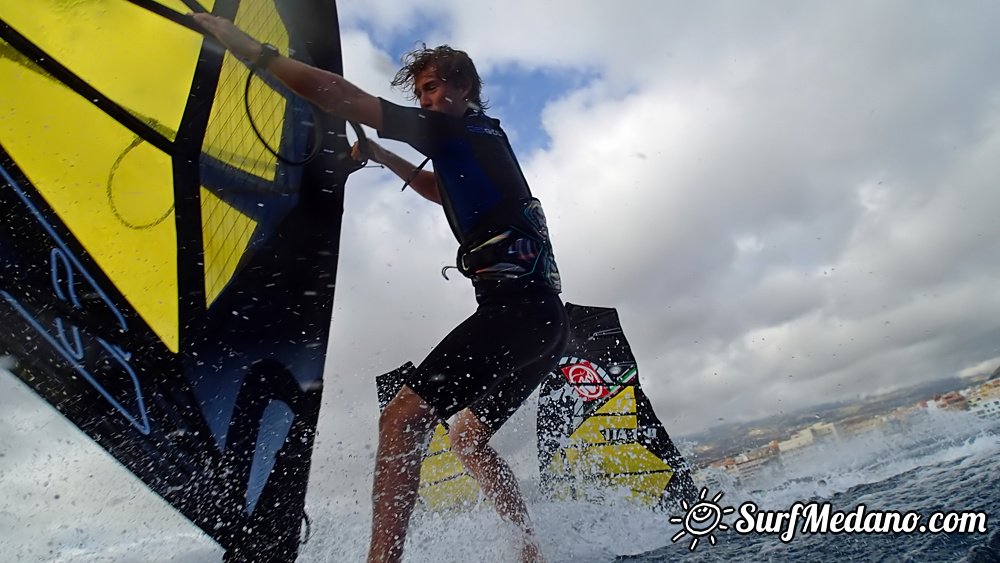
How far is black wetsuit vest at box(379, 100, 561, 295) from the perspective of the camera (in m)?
1.48

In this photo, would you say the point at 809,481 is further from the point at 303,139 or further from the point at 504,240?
the point at 303,139

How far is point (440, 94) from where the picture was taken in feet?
5.87

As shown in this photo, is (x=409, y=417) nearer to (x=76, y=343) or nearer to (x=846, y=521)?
(x=846, y=521)

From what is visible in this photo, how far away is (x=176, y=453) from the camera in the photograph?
7.77 feet

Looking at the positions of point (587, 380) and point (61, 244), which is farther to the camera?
point (587, 380)

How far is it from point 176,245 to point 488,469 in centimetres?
192

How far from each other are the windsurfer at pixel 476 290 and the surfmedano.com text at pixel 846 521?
2.08 ft

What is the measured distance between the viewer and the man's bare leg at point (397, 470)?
1.27m

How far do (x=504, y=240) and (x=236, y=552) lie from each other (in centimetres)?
179

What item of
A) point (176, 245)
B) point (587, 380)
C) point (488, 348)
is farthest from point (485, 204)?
point (587, 380)

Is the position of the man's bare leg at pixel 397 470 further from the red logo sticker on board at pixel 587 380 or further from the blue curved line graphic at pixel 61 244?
the red logo sticker on board at pixel 587 380

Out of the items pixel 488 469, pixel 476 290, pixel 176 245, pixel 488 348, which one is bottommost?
pixel 488 469

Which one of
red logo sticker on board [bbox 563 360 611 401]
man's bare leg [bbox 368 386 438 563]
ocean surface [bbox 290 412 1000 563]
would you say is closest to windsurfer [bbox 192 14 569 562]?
man's bare leg [bbox 368 386 438 563]

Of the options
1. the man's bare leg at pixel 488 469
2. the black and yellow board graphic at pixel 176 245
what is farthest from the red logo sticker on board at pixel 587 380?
the man's bare leg at pixel 488 469
